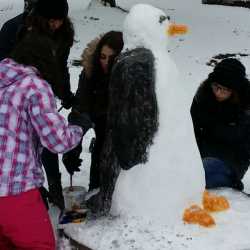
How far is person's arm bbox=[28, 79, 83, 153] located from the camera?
2.28 m

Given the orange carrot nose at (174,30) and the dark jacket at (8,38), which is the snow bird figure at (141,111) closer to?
the orange carrot nose at (174,30)

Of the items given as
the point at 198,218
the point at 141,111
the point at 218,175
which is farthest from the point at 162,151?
the point at 218,175

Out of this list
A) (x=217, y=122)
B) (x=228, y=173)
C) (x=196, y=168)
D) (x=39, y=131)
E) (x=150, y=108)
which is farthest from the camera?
(x=217, y=122)

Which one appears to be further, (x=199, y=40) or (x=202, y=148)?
(x=199, y=40)

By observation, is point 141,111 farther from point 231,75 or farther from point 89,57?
point 231,75

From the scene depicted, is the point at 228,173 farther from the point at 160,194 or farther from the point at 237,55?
the point at 237,55

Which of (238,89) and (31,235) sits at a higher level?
(238,89)

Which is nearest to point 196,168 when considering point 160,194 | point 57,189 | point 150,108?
point 160,194

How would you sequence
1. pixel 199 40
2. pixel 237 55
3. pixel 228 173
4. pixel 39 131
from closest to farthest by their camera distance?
1. pixel 39 131
2. pixel 228 173
3. pixel 237 55
4. pixel 199 40

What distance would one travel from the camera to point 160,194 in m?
2.69

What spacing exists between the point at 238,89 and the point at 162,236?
124cm

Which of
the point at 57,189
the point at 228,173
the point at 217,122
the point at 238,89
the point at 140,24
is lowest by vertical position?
the point at 57,189

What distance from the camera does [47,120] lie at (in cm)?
230

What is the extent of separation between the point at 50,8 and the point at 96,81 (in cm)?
55
